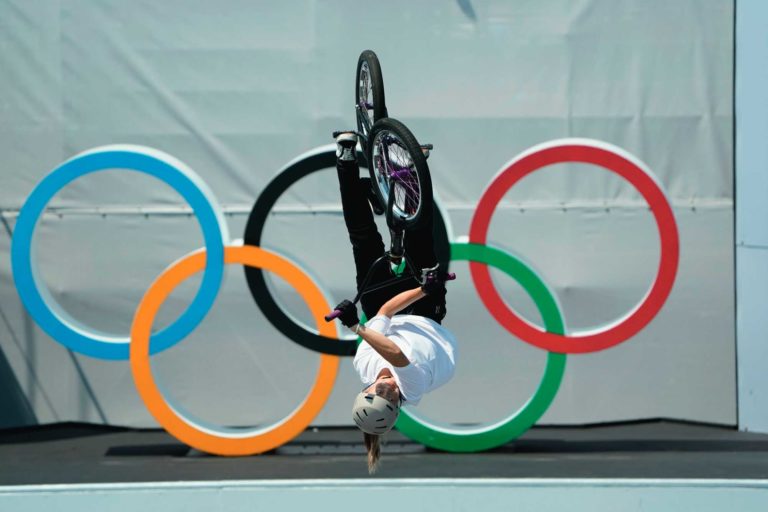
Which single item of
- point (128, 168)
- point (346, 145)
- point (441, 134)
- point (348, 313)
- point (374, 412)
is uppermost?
point (441, 134)

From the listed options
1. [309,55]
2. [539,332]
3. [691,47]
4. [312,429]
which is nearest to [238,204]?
[309,55]

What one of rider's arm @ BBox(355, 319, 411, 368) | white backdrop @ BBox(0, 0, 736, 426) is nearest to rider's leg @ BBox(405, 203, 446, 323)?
rider's arm @ BBox(355, 319, 411, 368)

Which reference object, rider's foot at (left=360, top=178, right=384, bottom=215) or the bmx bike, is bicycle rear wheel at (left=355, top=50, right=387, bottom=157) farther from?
rider's foot at (left=360, top=178, right=384, bottom=215)

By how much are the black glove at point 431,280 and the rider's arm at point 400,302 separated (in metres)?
0.07

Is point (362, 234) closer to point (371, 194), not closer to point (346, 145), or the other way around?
point (371, 194)

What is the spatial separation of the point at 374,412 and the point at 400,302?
1.74 ft

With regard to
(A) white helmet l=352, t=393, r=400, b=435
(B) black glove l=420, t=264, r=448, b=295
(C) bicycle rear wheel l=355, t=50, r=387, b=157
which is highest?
(C) bicycle rear wheel l=355, t=50, r=387, b=157

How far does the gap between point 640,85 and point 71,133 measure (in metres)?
5.53

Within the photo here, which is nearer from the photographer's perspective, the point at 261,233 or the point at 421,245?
the point at 421,245

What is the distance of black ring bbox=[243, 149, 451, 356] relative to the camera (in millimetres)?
9273

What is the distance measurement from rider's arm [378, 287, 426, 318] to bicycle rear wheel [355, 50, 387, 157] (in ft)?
1.97

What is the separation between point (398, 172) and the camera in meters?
4.36

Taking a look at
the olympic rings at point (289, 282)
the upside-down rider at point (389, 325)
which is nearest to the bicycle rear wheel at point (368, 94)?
the upside-down rider at point (389, 325)

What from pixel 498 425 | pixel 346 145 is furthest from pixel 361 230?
pixel 498 425
